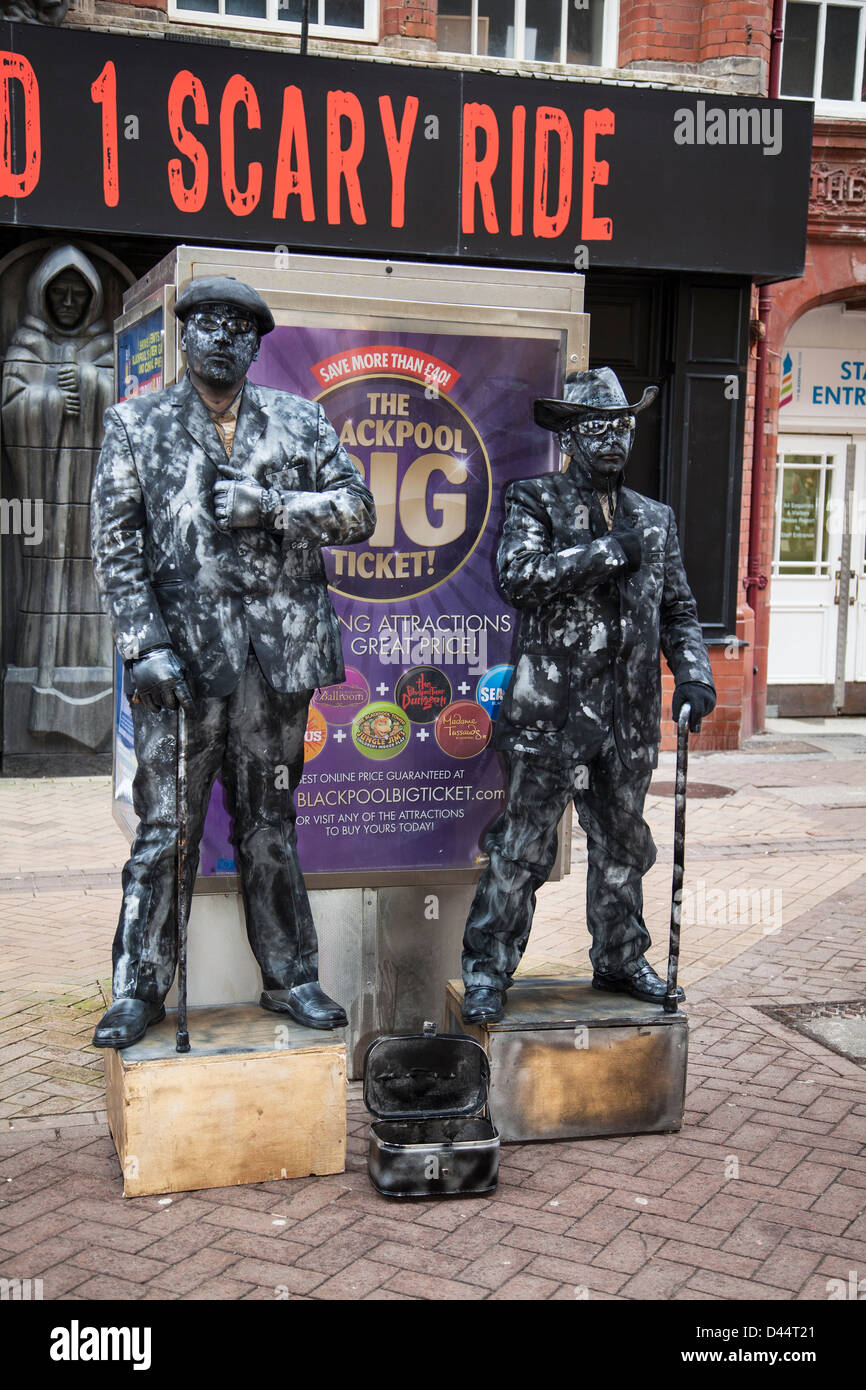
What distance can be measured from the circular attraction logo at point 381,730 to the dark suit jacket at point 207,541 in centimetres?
61

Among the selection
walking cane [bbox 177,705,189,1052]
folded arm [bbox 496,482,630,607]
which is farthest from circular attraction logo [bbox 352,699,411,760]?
walking cane [bbox 177,705,189,1052]

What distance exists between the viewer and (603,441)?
4168 millimetres

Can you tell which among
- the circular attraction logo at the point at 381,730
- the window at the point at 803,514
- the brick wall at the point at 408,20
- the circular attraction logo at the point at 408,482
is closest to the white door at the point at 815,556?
the window at the point at 803,514

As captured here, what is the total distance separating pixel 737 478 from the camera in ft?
34.4

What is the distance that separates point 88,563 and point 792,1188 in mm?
6806

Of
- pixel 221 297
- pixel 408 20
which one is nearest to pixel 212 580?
pixel 221 297

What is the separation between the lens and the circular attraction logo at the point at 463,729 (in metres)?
4.71

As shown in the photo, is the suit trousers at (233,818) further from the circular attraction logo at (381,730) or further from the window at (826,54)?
the window at (826,54)

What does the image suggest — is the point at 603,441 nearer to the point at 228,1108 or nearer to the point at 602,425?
the point at 602,425

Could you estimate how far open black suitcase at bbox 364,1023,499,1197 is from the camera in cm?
379

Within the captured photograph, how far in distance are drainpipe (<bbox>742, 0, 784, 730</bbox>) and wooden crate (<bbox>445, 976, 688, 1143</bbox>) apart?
7.54 metres

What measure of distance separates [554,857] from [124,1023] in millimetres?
1409

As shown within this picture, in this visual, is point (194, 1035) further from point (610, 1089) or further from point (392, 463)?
point (392, 463)

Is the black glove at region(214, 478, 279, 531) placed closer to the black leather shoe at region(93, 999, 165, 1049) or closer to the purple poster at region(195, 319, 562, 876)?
the purple poster at region(195, 319, 562, 876)
